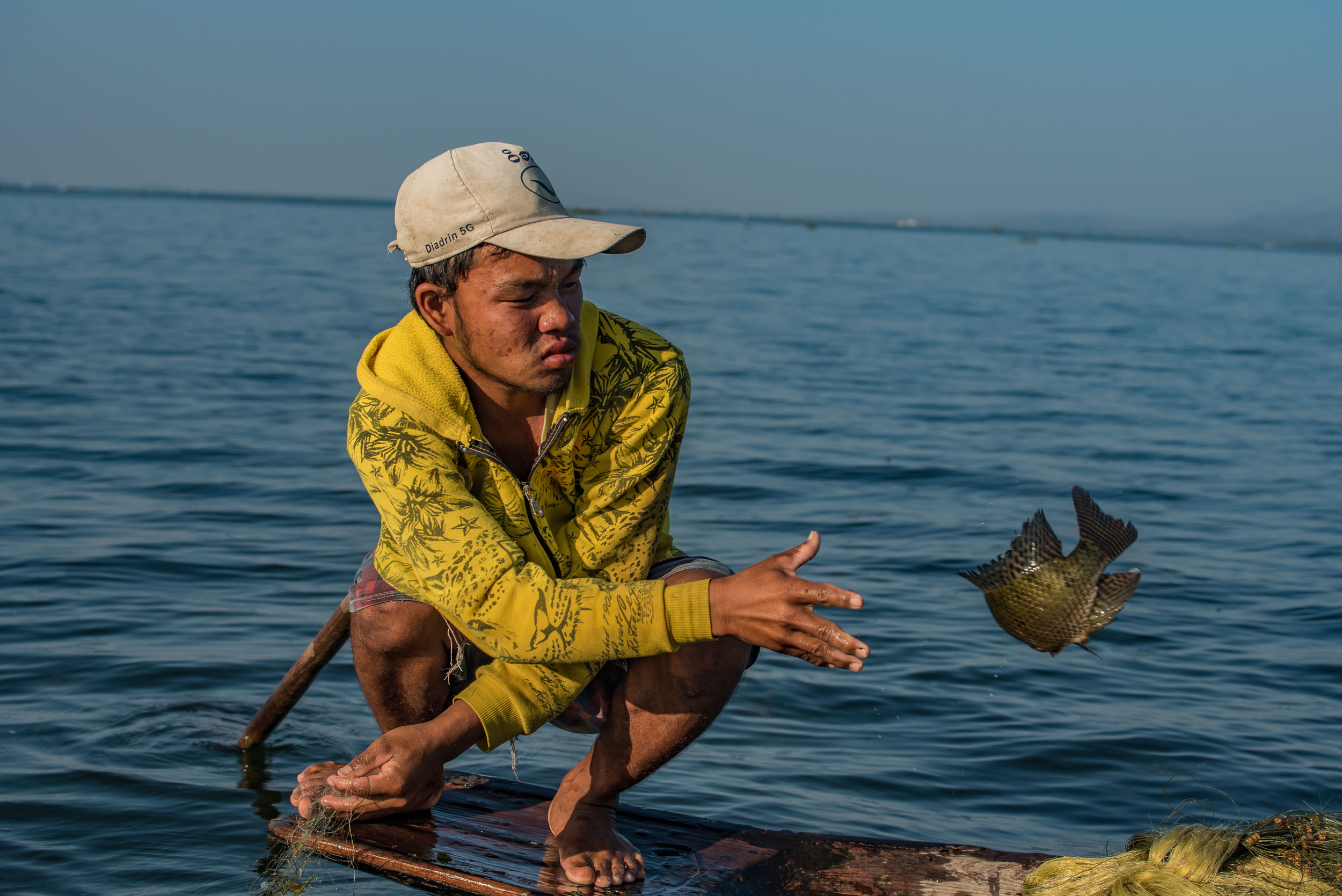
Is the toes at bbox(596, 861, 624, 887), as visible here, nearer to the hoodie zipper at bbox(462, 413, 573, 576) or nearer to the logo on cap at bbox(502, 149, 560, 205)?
the hoodie zipper at bbox(462, 413, 573, 576)

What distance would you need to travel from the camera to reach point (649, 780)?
489cm

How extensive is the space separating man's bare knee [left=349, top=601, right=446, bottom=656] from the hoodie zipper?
0.33 metres

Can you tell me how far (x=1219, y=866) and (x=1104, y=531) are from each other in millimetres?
852

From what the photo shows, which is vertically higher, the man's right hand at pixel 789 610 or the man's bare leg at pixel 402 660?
the man's right hand at pixel 789 610

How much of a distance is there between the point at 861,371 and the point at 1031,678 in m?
12.2

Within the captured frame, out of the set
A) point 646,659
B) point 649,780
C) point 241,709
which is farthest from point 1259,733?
point 241,709

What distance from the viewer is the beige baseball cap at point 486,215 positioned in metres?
2.87

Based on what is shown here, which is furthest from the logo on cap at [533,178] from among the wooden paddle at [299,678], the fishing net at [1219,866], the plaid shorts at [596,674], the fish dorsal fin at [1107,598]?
the fishing net at [1219,866]

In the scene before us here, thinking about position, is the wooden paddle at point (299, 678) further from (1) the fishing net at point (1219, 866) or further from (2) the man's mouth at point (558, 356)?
(1) the fishing net at point (1219, 866)

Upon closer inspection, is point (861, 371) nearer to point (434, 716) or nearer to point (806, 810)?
point (806, 810)

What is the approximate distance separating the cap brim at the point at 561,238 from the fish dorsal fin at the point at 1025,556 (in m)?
1.32

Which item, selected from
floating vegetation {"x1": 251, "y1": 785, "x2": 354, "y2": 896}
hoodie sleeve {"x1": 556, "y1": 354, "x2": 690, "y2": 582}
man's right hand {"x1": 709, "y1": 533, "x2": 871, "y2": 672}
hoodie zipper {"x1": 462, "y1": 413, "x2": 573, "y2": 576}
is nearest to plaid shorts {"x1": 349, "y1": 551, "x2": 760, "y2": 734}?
hoodie sleeve {"x1": 556, "y1": 354, "x2": 690, "y2": 582}

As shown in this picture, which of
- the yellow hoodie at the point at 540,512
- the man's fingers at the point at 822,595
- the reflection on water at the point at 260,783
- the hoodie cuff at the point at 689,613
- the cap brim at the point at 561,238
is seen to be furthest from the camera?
the reflection on water at the point at 260,783

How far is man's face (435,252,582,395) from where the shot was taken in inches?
115
